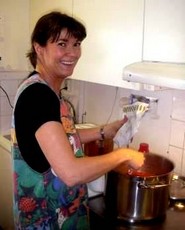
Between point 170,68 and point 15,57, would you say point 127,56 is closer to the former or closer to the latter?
point 170,68

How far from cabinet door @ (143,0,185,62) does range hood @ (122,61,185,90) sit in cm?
3

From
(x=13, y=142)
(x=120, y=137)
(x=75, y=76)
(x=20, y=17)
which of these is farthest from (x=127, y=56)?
(x=20, y=17)

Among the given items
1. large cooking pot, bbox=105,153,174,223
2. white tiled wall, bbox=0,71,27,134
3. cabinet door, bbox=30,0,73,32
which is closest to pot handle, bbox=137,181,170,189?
large cooking pot, bbox=105,153,174,223

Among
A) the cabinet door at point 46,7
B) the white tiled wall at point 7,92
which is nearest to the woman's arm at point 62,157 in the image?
the cabinet door at point 46,7

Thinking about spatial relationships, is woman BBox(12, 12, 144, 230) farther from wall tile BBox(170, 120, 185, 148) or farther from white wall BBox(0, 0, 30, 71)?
white wall BBox(0, 0, 30, 71)

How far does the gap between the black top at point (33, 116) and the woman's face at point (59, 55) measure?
0.40 ft

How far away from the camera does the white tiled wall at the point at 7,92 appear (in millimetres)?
2170

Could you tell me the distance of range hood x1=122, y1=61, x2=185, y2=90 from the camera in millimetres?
887

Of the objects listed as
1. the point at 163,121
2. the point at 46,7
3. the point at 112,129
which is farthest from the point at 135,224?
the point at 46,7

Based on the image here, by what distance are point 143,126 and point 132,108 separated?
0.34 metres

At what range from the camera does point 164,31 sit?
107 cm

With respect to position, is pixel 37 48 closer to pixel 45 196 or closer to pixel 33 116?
pixel 33 116

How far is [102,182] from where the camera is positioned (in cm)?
137

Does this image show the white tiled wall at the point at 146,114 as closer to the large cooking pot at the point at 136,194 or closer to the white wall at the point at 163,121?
the white wall at the point at 163,121
